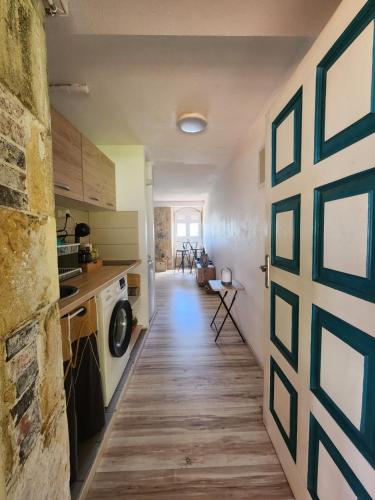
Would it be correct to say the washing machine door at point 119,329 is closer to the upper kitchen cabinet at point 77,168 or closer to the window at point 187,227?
the upper kitchen cabinet at point 77,168

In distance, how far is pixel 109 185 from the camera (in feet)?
8.02

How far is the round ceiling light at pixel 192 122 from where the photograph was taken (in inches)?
74.5

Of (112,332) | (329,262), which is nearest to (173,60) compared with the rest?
(329,262)

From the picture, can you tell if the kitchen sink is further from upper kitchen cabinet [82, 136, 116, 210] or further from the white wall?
the white wall

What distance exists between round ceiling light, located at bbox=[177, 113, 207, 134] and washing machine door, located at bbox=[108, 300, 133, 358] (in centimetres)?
158

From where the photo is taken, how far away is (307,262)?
917mm

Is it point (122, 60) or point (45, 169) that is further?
point (122, 60)

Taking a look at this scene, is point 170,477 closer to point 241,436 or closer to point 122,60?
point 241,436

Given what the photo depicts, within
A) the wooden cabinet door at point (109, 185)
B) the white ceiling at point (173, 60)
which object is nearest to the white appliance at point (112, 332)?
the wooden cabinet door at point (109, 185)

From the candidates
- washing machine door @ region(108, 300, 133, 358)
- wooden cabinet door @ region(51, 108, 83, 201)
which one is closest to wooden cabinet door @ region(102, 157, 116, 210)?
wooden cabinet door @ region(51, 108, 83, 201)

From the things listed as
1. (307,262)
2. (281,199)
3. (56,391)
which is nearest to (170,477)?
(56,391)

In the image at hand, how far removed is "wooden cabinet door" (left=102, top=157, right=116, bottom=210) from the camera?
7.58 ft

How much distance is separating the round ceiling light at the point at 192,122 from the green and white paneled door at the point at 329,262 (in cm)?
90

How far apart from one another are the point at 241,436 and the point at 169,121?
2420 millimetres
